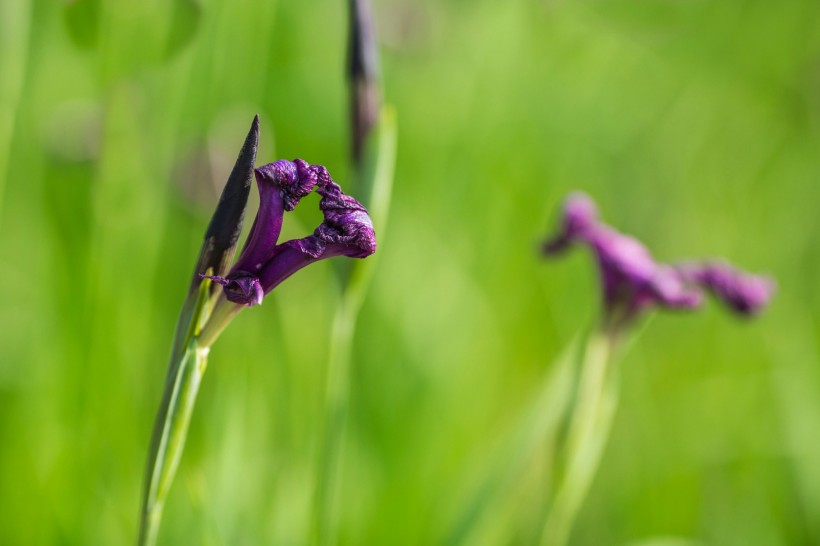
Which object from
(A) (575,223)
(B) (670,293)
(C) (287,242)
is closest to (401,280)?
(A) (575,223)

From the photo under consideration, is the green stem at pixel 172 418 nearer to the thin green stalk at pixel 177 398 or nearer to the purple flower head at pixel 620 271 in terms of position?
the thin green stalk at pixel 177 398

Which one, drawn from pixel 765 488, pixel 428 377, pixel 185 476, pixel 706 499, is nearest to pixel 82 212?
pixel 428 377

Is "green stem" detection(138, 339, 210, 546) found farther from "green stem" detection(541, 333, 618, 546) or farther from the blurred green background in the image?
"green stem" detection(541, 333, 618, 546)

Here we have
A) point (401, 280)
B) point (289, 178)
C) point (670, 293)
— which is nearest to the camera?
point (289, 178)

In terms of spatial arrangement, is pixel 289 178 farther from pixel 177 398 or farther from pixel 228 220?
pixel 177 398

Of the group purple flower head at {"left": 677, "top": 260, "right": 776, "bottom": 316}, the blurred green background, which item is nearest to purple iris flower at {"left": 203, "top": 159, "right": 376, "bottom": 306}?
the blurred green background

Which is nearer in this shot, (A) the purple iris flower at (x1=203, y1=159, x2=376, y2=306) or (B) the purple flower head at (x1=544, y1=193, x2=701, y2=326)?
(A) the purple iris flower at (x1=203, y1=159, x2=376, y2=306)

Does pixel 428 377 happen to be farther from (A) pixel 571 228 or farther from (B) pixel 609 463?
(A) pixel 571 228
